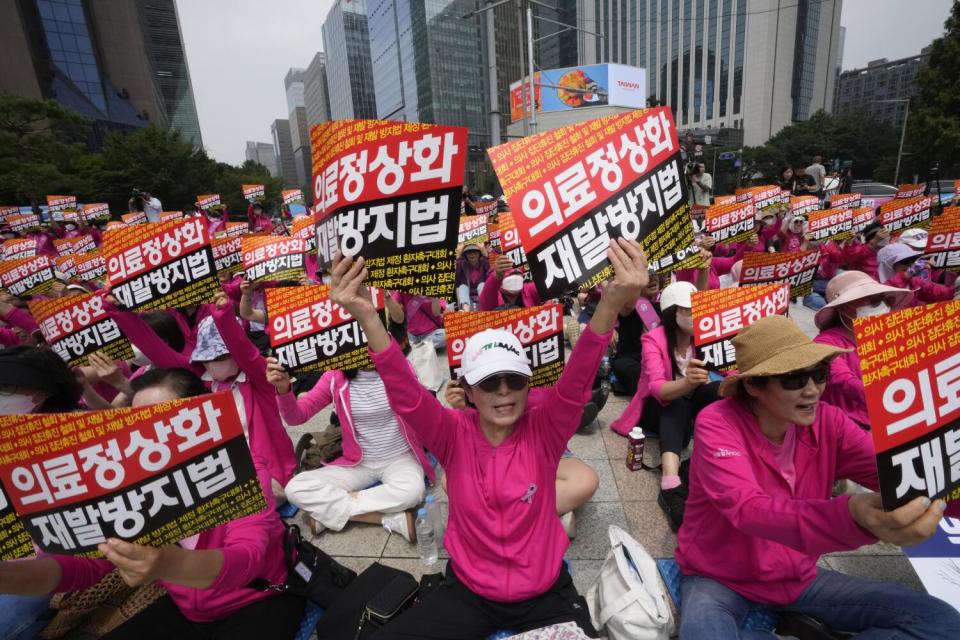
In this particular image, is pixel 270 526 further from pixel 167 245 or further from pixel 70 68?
pixel 70 68

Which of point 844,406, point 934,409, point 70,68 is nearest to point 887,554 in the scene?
point 844,406

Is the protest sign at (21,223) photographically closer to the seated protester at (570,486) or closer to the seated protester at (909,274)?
the seated protester at (570,486)

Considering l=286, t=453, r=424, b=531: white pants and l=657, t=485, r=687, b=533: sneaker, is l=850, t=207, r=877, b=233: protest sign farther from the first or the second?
l=286, t=453, r=424, b=531: white pants

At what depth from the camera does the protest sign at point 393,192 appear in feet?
6.75

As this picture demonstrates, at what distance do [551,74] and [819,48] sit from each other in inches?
1943

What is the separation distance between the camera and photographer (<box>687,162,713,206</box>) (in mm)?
13258

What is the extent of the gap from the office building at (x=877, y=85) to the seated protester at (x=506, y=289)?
103 m

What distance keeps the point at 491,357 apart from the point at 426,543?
198 centimetres

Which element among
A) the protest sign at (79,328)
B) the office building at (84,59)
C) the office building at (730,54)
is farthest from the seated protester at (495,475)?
the office building at (730,54)

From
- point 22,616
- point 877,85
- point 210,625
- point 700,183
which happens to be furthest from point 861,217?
point 877,85

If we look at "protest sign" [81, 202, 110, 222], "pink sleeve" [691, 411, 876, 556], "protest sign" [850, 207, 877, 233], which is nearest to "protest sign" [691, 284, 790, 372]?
"pink sleeve" [691, 411, 876, 556]

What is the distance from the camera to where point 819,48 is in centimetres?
7069

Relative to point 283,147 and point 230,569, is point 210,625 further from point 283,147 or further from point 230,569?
point 283,147

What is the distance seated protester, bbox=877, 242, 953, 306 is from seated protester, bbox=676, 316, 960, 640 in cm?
429
